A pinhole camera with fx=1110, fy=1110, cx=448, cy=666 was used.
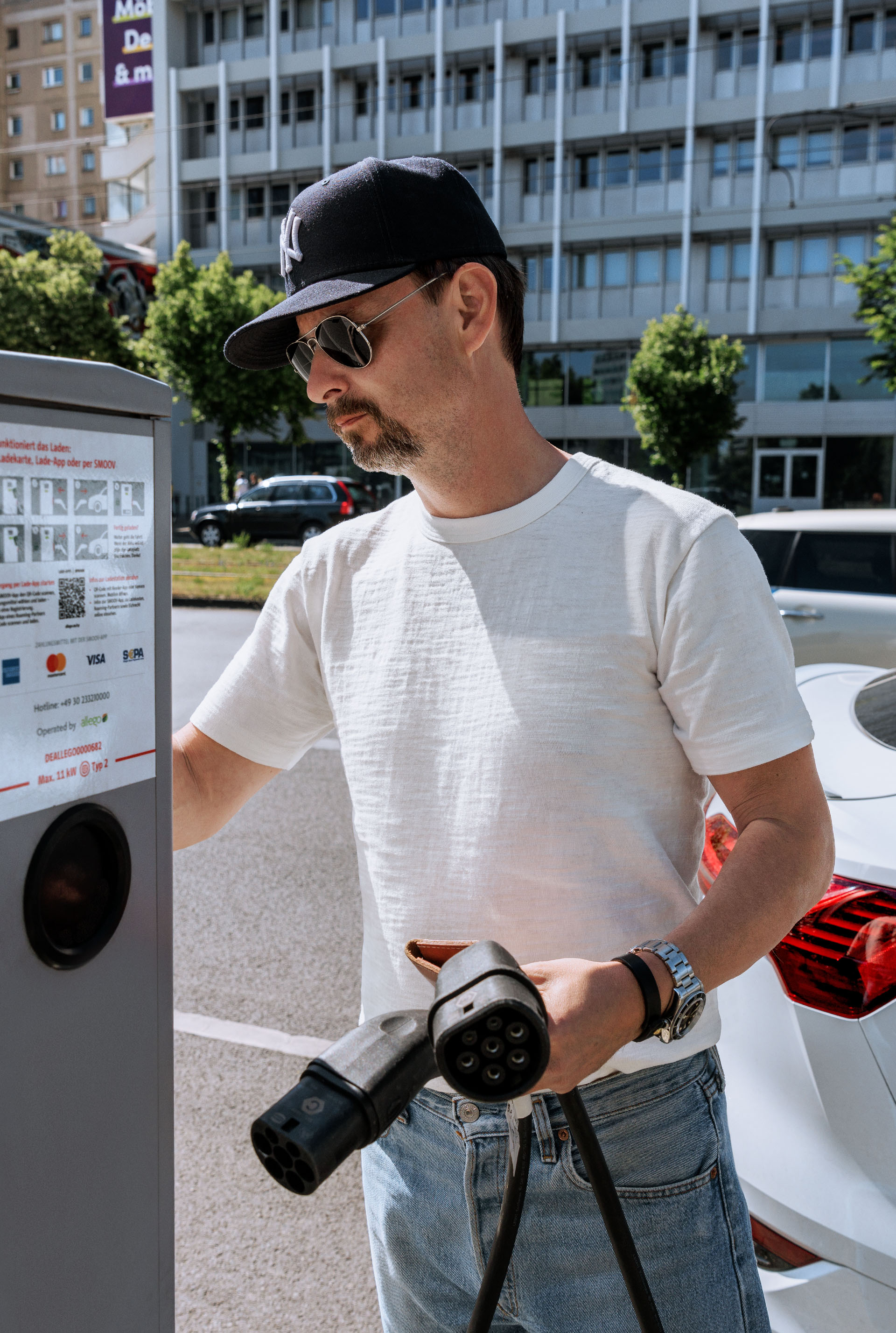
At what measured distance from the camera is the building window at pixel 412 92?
36156mm

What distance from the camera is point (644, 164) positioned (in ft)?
111

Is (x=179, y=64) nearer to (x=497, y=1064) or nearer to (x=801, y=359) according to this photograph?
(x=801, y=359)

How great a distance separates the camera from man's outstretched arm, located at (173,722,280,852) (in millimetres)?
1611

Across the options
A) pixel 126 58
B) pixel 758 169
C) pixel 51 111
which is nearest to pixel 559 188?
pixel 758 169

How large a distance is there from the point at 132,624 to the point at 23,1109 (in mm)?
464

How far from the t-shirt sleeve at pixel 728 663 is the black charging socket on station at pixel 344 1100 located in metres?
0.47

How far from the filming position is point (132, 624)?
1.12m

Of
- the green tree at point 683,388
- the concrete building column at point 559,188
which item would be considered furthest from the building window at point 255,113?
the green tree at point 683,388

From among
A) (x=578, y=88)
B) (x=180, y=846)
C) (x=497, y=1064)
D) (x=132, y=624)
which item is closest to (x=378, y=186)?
(x=132, y=624)

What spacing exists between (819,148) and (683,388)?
9.47 m

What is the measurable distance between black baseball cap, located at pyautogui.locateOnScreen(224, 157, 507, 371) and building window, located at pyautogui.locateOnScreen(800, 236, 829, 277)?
112ft

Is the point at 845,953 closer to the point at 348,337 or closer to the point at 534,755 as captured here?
the point at 534,755

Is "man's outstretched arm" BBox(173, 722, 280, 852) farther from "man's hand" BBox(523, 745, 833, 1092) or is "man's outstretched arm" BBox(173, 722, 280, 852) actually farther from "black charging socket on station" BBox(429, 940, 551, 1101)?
"black charging socket on station" BBox(429, 940, 551, 1101)

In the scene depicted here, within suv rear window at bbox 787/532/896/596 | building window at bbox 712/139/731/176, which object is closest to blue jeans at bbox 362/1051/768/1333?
suv rear window at bbox 787/532/896/596
